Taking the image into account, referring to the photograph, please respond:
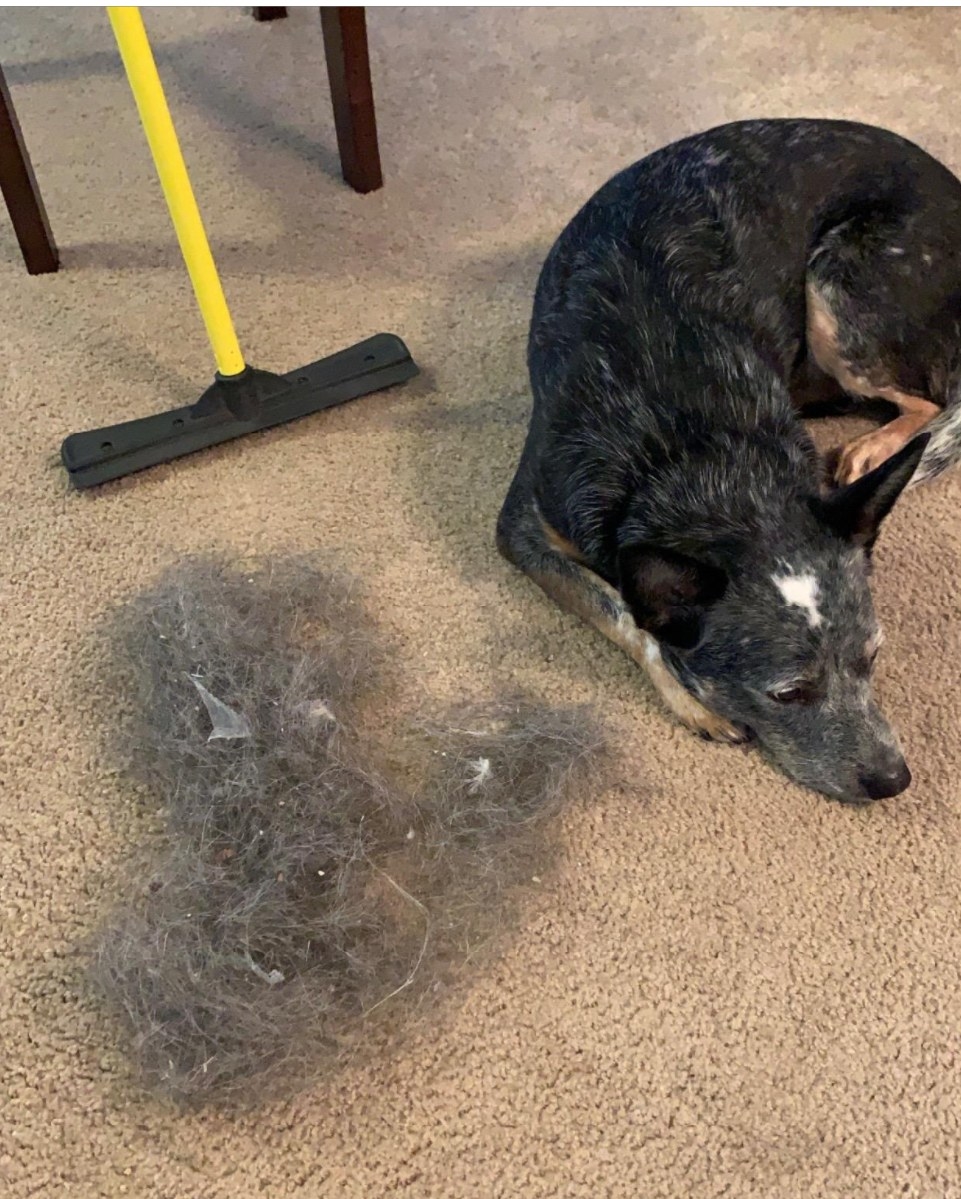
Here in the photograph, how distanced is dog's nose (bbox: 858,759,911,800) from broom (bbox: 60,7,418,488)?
117 centimetres

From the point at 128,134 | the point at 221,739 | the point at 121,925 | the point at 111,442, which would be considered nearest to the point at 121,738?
the point at 221,739

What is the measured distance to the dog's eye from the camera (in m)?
1.41

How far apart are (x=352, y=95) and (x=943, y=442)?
1497mm

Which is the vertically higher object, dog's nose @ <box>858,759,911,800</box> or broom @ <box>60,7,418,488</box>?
broom @ <box>60,7,418,488</box>

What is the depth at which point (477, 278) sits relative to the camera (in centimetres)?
229

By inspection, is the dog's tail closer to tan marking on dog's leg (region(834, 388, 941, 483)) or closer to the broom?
tan marking on dog's leg (region(834, 388, 941, 483))

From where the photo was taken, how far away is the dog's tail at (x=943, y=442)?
5.90 feet

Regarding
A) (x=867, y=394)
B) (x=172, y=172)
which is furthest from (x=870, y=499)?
(x=172, y=172)

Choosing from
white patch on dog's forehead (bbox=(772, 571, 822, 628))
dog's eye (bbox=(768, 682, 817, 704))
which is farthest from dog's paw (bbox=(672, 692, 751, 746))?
white patch on dog's forehead (bbox=(772, 571, 822, 628))

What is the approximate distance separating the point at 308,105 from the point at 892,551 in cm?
196

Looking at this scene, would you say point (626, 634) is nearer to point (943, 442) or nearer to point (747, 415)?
point (747, 415)

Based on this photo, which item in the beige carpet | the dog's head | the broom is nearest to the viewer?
the beige carpet

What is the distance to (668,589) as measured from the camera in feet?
4.37

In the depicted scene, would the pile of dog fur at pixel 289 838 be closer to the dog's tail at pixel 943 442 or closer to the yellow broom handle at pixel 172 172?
the yellow broom handle at pixel 172 172
